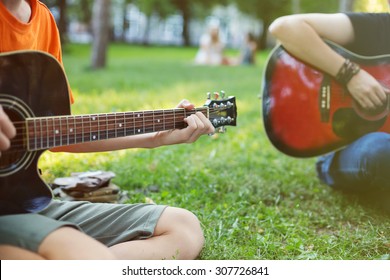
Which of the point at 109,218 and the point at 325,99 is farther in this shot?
the point at 325,99

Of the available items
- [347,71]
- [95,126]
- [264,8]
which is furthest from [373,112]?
[264,8]

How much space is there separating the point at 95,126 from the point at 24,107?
0.22 metres

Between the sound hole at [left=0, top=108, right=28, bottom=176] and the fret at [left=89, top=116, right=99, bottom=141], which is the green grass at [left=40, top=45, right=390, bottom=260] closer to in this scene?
the fret at [left=89, top=116, right=99, bottom=141]

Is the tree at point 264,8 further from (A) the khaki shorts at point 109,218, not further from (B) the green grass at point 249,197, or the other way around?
(A) the khaki shorts at point 109,218

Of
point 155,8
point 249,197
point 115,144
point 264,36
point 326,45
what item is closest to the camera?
point 115,144

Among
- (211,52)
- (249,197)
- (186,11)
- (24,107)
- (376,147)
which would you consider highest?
(24,107)

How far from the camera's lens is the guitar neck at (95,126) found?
1.45 metres

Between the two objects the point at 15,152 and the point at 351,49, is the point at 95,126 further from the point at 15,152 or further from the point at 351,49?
the point at 351,49

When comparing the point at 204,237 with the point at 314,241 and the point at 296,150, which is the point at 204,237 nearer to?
the point at 314,241

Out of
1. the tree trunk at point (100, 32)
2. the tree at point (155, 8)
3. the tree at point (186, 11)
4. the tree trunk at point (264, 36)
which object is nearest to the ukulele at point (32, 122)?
the tree trunk at point (100, 32)

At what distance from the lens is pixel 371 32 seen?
7.55 feet

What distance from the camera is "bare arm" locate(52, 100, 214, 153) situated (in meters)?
1.76

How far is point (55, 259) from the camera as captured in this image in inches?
55.1
